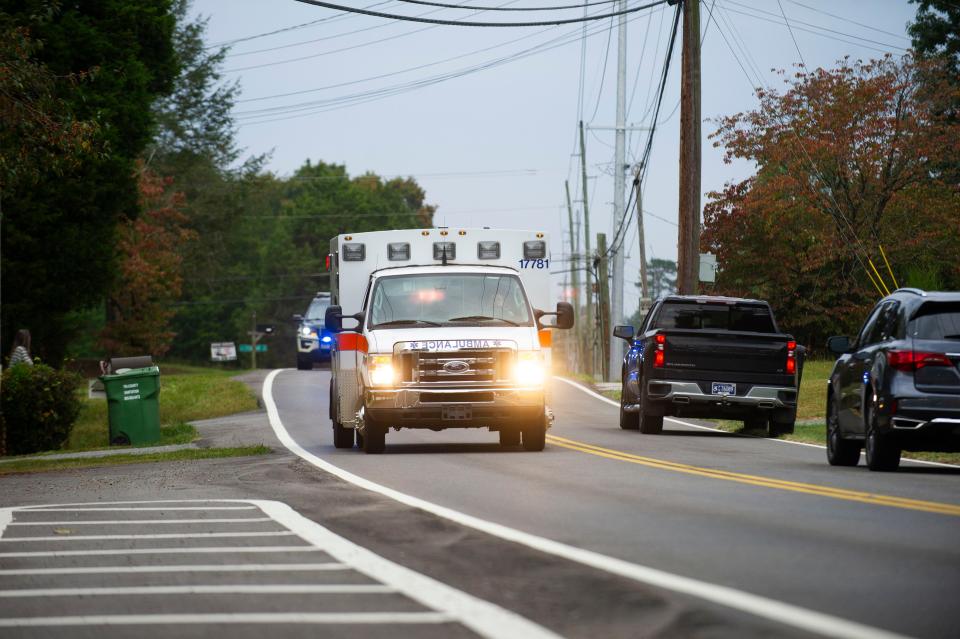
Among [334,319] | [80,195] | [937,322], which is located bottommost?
[937,322]

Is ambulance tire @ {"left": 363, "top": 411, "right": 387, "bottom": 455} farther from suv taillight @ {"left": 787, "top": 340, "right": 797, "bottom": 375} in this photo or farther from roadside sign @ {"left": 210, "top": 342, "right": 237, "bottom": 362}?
roadside sign @ {"left": 210, "top": 342, "right": 237, "bottom": 362}

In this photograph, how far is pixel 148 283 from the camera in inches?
2445

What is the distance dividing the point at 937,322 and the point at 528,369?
16.7 feet

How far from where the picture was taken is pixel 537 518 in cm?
1070

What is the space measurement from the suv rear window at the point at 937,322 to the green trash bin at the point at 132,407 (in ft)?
45.5

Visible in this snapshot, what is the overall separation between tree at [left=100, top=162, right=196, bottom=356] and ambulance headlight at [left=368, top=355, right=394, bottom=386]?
4376cm

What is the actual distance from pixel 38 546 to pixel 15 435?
15493 millimetres

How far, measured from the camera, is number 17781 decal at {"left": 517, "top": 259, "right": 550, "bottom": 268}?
2230cm

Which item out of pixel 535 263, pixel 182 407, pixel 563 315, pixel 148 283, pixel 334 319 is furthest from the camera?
pixel 148 283

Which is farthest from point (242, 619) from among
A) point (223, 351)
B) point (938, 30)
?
point (223, 351)

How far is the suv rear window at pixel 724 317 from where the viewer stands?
24.0m

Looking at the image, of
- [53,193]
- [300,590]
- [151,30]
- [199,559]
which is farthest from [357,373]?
[151,30]

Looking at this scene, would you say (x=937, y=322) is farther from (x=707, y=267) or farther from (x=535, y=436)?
(x=707, y=267)

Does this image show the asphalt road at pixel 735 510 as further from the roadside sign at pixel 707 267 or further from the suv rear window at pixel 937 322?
the roadside sign at pixel 707 267
